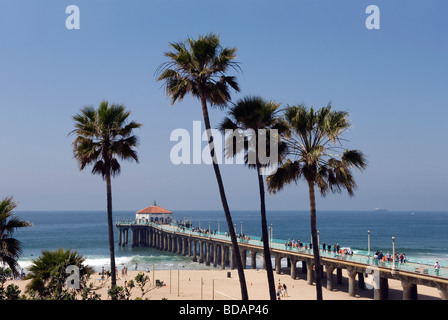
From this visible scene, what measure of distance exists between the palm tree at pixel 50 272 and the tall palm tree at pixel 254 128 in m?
6.26

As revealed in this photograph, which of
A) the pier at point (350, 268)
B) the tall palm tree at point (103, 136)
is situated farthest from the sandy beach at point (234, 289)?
the tall palm tree at point (103, 136)

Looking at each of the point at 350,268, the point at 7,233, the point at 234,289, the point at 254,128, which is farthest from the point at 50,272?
the point at 234,289

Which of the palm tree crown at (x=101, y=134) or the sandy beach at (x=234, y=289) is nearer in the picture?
the palm tree crown at (x=101, y=134)

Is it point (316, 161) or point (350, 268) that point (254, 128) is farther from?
point (350, 268)

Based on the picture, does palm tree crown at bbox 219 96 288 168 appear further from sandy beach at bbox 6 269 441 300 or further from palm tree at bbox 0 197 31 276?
sandy beach at bbox 6 269 441 300

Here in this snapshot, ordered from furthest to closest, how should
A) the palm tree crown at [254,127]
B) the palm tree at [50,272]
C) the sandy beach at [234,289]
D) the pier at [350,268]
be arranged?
1. the sandy beach at [234,289]
2. the pier at [350,268]
3. the palm tree crown at [254,127]
4. the palm tree at [50,272]

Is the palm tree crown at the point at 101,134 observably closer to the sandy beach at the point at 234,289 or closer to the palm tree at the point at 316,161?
the palm tree at the point at 316,161

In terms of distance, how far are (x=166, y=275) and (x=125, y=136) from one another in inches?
1309

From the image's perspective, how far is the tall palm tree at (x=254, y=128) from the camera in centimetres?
1590

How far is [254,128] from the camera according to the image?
629 inches

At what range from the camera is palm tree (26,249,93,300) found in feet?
38.1

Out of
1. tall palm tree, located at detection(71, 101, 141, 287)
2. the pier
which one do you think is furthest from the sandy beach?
tall palm tree, located at detection(71, 101, 141, 287)

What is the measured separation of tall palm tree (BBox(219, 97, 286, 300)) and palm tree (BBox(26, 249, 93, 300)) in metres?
6.26
